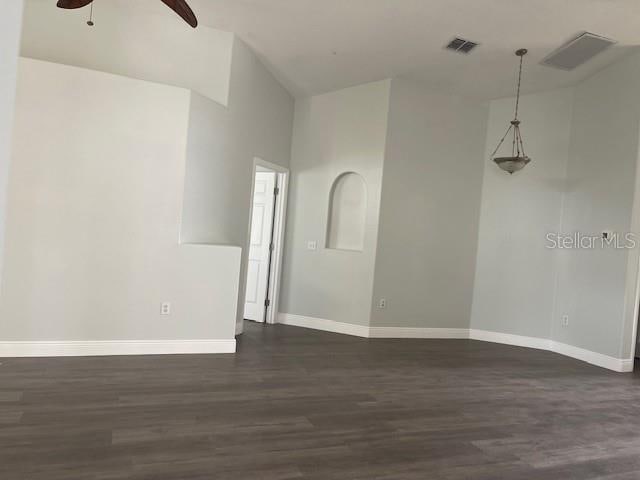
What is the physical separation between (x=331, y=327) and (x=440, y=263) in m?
1.70

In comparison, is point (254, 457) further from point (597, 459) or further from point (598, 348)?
point (598, 348)

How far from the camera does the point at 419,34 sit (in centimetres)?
461

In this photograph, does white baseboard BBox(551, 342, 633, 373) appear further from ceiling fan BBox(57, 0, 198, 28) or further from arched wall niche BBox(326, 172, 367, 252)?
ceiling fan BBox(57, 0, 198, 28)

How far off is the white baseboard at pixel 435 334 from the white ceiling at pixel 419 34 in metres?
3.17

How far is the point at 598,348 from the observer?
5.30 m

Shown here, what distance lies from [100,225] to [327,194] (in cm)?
303

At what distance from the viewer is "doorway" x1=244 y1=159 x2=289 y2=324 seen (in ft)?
21.2

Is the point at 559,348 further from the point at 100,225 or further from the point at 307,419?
the point at 100,225

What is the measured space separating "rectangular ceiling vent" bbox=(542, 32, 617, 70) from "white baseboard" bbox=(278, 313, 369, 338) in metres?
3.76

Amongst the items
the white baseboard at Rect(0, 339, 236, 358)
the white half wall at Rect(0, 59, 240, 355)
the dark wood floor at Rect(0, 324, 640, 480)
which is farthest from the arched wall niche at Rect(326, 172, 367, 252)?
the white baseboard at Rect(0, 339, 236, 358)

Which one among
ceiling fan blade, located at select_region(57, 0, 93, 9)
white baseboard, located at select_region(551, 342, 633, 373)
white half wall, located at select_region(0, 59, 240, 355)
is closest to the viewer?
ceiling fan blade, located at select_region(57, 0, 93, 9)

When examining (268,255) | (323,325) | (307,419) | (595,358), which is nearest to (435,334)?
(323,325)

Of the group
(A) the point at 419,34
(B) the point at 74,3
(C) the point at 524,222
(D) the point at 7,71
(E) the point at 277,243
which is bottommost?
(E) the point at 277,243

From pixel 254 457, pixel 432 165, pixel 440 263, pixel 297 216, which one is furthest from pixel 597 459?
pixel 297 216
